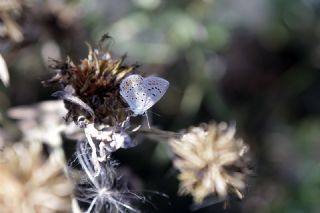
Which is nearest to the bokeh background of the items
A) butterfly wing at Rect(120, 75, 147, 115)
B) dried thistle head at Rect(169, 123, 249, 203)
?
dried thistle head at Rect(169, 123, 249, 203)

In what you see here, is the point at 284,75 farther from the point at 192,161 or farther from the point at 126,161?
the point at 192,161

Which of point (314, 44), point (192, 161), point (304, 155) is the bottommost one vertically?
point (304, 155)

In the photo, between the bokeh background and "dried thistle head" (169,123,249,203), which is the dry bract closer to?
"dried thistle head" (169,123,249,203)

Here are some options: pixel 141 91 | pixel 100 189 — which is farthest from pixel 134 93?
pixel 100 189

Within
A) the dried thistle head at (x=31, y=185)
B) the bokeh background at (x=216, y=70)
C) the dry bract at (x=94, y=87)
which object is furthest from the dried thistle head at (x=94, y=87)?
the bokeh background at (x=216, y=70)

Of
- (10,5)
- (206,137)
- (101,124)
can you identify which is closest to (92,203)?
(101,124)

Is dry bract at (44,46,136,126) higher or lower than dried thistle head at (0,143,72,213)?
higher

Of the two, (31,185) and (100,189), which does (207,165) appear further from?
(31,185)
